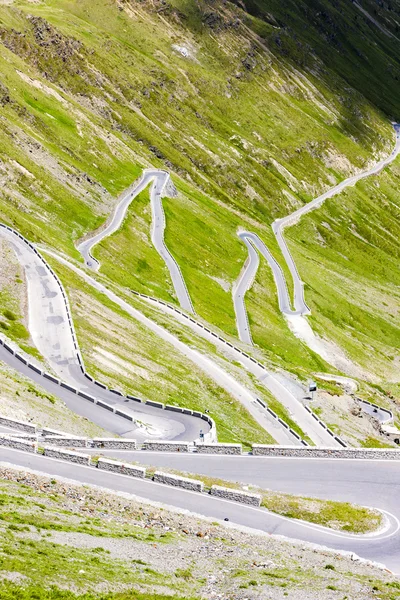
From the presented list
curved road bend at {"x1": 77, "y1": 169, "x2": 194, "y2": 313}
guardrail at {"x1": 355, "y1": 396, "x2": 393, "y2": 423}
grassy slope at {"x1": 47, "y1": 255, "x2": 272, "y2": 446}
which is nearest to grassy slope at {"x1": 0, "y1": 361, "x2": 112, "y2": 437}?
grassy slope at {"x1": 47, "y1": 255, "x2": 272, "y2": 446}

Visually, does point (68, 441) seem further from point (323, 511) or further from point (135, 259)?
point (135, 259)

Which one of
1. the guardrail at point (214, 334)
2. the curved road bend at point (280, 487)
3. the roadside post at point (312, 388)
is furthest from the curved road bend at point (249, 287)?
the curved road bend at point (280, 487)

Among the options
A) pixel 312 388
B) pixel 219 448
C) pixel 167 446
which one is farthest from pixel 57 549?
pixel 312 388

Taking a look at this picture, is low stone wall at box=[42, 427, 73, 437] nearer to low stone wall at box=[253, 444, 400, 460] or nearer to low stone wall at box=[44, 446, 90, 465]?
low stone wall at box=[44, 446, 90, 465]

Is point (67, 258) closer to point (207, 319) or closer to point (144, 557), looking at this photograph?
point (207, 319)

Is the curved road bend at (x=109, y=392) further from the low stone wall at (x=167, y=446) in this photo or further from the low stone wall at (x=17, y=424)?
the low stone wall at (x=17, y=424)

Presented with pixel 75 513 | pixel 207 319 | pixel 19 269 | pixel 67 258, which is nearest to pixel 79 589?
pixel 75 513

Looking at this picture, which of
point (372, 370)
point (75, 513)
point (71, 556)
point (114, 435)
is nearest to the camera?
point (71, 556)
